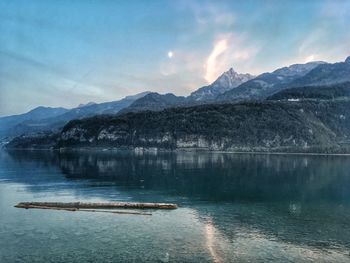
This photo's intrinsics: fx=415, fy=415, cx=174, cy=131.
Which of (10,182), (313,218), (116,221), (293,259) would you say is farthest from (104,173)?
(293,259)

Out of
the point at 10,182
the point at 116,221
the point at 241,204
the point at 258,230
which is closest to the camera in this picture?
the point at 258,230

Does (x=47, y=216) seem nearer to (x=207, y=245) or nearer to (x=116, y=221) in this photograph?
(x=116, y=221)

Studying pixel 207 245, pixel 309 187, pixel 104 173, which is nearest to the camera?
pixel 207 245

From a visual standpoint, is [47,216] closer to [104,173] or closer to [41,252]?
[41,252]

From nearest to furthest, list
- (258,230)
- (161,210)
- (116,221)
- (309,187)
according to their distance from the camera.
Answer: (258,230) < (116,221) < (161,210) < (309,187)

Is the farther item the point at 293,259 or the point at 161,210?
the point at 161,210

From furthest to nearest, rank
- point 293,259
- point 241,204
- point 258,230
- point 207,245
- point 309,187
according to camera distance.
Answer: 1. point 309,187
2. point 241,204
3. point 258,230
4. point 207,245
5. point 293,259

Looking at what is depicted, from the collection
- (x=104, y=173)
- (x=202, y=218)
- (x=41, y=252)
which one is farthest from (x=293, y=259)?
(x=104, y=173)

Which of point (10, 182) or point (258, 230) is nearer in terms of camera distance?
point (258, 230)

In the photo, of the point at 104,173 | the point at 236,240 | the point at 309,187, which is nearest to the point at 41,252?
the point at 236,240
